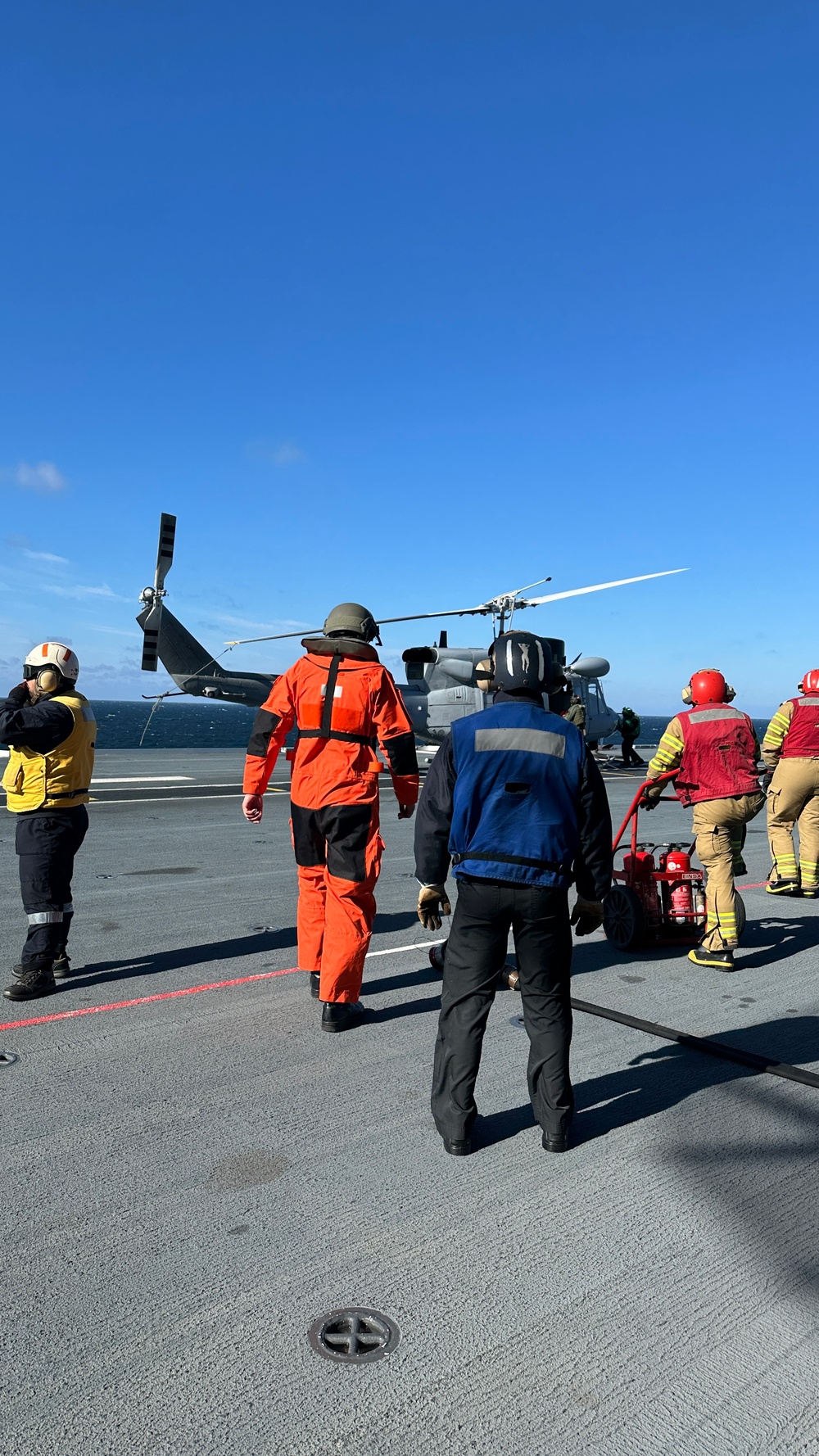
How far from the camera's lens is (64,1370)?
2.06 m

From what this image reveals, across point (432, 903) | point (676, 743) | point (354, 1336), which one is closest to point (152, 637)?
point (676, 743)

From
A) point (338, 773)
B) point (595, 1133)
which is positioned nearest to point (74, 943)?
point (338, 773)

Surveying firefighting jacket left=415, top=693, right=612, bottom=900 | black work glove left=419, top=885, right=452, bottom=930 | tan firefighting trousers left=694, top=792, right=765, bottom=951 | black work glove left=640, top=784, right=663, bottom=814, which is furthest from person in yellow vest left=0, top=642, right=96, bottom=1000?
tan firefighting trousers left=694, top=792, right=765, bottom=951

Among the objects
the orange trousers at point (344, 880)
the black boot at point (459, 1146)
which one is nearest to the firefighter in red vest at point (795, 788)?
the orange trousers at point (344, 880)

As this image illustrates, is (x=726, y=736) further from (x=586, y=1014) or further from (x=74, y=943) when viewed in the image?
(x=74, y=943)

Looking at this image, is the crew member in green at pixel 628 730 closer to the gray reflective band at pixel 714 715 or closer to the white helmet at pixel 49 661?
the gray reflective band at pixel 714 715

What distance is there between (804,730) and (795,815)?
0.81 m

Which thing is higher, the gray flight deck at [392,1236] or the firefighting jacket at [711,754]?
the firefighting jacket at [711,754]

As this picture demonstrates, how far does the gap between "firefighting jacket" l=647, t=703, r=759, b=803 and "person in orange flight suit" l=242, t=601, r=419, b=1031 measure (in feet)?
6.96

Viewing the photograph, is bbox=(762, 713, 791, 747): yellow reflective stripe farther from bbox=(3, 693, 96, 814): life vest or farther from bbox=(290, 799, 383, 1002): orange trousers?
bbox=(3, 693, 96, 814): life vest

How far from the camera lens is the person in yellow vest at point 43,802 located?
190 inches

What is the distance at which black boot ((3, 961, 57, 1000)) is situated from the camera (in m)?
4.73

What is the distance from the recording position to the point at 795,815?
25.9 feet

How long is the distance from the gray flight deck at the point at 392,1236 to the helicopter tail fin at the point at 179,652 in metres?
20.9
